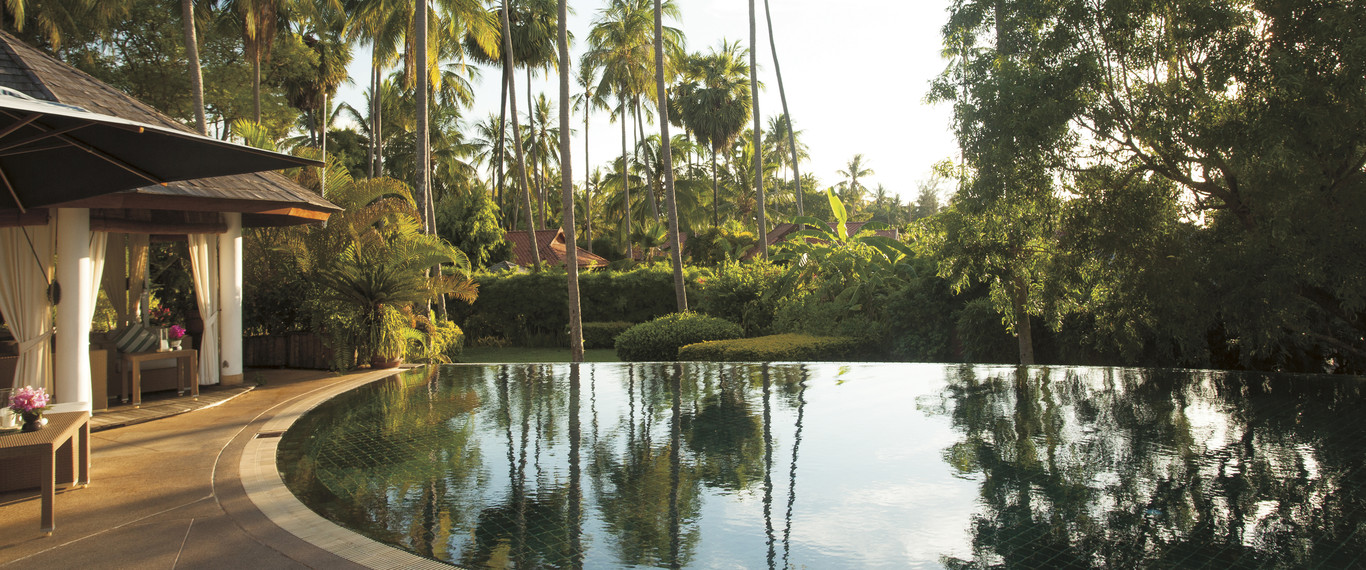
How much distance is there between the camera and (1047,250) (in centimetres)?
1006

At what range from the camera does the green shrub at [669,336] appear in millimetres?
16391

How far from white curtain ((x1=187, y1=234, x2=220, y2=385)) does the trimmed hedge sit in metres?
7.72

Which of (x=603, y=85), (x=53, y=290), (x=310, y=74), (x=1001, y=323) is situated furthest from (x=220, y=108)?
(x=1001, y=323)

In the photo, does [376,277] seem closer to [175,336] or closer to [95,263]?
[175,336]

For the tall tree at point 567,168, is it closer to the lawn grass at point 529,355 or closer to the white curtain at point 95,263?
the lawn grass at point 529,355

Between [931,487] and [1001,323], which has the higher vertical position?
[1001,323]

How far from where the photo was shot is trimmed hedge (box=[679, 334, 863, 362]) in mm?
13852

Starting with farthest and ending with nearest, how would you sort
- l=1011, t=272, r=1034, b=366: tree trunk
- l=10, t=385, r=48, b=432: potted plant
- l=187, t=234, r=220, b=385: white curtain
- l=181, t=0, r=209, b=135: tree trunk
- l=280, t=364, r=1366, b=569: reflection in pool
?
l=181, t=0, r=209, b=135: tree trunk → l=1011, t=272, r=1034, b=366: tree trunk → l=187, t=234, r=220, b=385: white curtain → l=10, t=385, r=48, b=432: potted plant → l=280, t=364, r=1366, b=569: reflection in pool

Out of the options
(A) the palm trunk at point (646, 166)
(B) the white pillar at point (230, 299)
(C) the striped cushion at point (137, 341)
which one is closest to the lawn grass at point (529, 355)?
(B) the white pillar at point (230, 299)

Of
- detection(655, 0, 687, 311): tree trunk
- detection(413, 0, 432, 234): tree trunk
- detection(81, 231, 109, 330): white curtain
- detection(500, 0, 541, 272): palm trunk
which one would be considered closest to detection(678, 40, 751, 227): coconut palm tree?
detection(500, 0, 541, 272): palm trunk

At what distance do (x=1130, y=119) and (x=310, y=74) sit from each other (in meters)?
29.4

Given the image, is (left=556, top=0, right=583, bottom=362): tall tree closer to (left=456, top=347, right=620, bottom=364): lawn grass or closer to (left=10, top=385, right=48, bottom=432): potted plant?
(left=456, top=347, right=620, bottom=364): lawn grass

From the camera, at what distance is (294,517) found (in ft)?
15.1

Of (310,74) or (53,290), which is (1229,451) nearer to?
(53,290)
